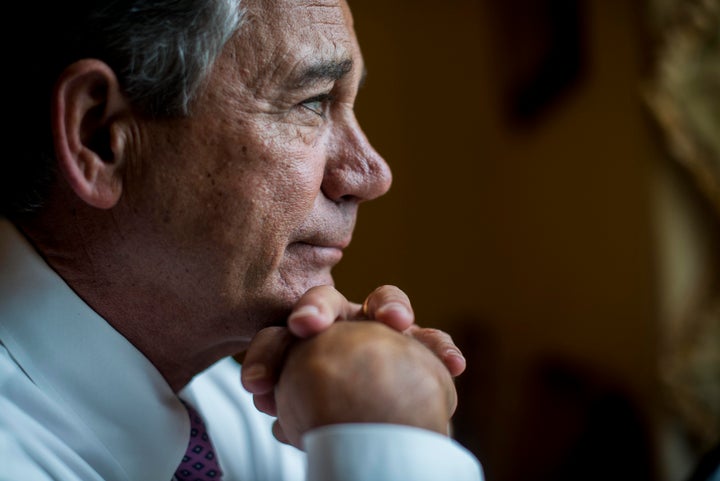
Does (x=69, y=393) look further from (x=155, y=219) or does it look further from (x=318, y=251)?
(x=318, y=251)

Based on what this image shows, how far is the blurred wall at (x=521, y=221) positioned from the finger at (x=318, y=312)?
4.93 ft

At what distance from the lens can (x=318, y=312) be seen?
0.86 m

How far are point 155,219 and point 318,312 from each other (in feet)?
0.95

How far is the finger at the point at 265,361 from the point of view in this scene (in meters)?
0.86

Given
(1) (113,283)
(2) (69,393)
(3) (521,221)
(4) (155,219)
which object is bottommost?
(3) (521,221)

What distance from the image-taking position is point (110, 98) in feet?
3.19

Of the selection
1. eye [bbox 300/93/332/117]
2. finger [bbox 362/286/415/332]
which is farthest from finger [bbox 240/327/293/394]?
eye [bbox 300/93/332/117]

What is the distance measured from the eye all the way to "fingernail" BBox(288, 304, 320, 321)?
0.34 meters

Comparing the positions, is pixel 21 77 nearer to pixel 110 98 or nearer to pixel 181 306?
pixel 110 98

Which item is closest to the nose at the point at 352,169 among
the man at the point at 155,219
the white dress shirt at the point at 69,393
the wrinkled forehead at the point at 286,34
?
the man at the point at 155,219

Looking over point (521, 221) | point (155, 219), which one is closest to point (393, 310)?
point (155, 219)

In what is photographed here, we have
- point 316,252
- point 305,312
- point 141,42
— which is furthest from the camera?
point 316,252

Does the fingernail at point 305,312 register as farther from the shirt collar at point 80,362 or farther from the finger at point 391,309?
the shirt collar at point 80,362

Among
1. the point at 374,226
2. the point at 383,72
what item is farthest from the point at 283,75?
the point at 383,72
